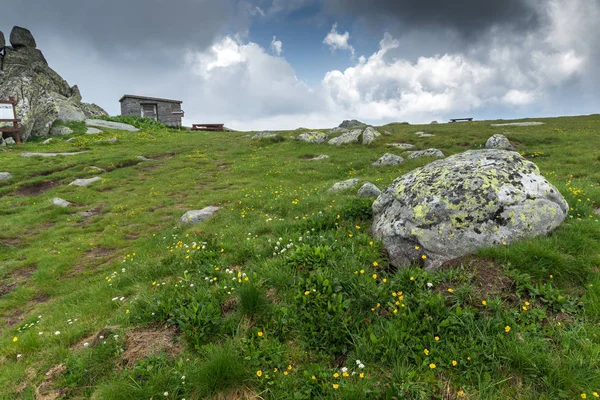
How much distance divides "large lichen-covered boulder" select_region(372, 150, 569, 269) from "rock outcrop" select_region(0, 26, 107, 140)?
4797cm

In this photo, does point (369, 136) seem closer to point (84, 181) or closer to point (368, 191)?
point (368, 191)

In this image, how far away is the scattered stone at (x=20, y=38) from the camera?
56000mm

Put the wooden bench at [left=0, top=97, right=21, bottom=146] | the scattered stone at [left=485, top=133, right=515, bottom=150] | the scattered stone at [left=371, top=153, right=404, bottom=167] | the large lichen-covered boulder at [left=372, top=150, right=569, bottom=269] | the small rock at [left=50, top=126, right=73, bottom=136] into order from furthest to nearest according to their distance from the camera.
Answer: the small rock at [left=50, top=126, right=73, bottom=136] → the wooden bench at [left=0, top=97, right=21, bottom=146] → the scattered stone at [left=485, top=133, right=515, bottom=150] → the scattered stone at [left=371, top=153, right=404, bottom=167] → the large lichen-covered boulder at [left=372, top=150, right=569, bottom=269]

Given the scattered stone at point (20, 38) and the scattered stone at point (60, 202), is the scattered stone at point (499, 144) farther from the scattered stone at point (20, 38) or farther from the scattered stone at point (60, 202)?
the scattered stone at point (20, 38)

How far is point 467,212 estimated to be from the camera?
658cm

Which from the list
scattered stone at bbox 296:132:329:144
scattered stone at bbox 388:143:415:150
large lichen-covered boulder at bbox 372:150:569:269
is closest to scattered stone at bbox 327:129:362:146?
scattered stone at bbox 296:132:329:144

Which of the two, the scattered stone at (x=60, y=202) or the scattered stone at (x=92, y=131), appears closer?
the scattered stone at (x=60, y=202)

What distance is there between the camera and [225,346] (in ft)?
15.6

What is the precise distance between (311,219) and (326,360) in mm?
4756

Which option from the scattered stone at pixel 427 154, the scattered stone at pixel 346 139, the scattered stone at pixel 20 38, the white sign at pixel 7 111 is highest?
the scattered stone at pixel 20 38

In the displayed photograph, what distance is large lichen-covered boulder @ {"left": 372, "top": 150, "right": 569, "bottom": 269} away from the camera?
20.7 feet

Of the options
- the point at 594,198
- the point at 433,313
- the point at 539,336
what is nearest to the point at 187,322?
the point at 433,313

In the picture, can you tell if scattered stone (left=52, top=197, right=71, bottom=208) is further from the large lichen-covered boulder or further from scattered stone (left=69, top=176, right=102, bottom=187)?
the large lichen-covered boulder

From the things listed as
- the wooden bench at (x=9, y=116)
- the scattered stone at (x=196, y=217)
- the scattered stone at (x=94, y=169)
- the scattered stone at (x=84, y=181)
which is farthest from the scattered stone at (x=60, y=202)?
the wooden bench at (x=9, y=116)
